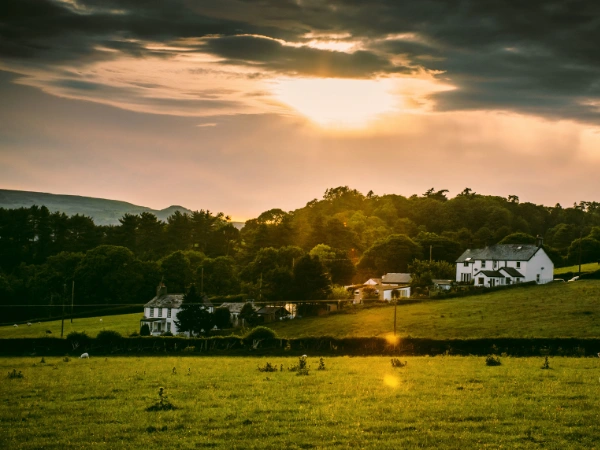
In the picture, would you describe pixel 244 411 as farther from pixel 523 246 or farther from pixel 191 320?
pixel 523 246

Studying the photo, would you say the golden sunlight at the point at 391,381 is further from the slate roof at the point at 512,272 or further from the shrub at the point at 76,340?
the slate roof at the point at 512,272

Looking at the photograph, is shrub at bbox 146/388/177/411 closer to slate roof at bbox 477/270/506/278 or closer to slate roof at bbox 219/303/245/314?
slate roof at bbox 219/303/245/314

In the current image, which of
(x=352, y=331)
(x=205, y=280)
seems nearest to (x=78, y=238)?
(x=205, y=280)

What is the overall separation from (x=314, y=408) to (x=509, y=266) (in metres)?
89.8

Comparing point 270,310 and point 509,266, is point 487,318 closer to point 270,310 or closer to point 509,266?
point 270,310

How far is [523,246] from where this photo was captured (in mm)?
108000

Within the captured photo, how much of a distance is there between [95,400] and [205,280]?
306 ft

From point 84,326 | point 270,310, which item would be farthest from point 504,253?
point 84,326

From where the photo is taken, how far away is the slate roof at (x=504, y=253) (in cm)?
10550

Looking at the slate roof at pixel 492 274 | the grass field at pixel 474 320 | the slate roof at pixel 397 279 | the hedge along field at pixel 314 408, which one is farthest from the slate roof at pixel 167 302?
the hedge along field at pixel 314 408

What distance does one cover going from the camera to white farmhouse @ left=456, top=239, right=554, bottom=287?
10438 cm

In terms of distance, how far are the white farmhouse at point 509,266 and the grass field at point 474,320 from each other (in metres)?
12.0

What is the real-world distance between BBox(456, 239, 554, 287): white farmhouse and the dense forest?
24.3 ft

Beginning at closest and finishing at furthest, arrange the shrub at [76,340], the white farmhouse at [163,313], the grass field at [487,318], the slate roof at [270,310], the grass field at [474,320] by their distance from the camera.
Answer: the shrub at [76,340] → the grass field at [487,318] → the grass field at [474,320] → the white farmhouse at [163,313] → the slate roof at [270,310]
